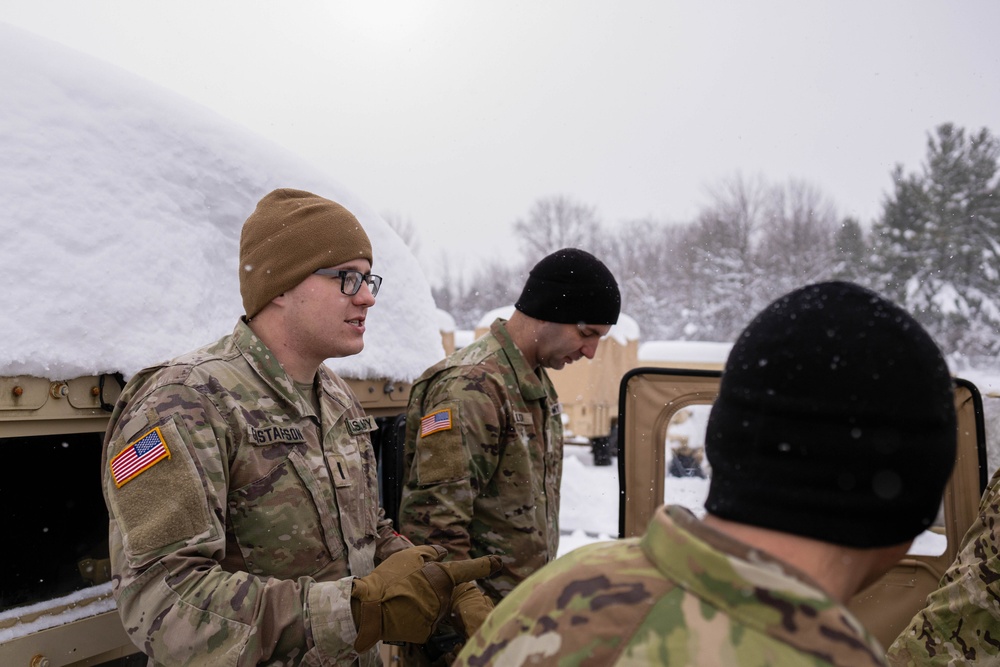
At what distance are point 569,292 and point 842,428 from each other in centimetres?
238

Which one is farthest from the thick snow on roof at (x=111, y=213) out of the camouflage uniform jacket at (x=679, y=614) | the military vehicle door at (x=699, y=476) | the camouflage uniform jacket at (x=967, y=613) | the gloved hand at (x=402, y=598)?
the camouflage uniform jacket at (x=967, y=613)

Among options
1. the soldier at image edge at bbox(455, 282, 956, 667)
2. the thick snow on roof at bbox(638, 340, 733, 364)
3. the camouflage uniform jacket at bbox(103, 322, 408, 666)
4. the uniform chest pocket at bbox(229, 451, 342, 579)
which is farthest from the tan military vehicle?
the thick snow on roof at bbox(638, 340, 733, 364)

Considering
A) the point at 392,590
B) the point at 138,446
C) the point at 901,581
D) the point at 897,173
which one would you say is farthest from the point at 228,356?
the point at 897,173

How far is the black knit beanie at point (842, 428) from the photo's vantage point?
0.88 metres

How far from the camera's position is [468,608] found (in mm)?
2270

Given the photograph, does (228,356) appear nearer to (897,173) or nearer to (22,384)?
(22,384)

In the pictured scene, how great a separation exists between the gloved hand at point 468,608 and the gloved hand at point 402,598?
13 centimetres

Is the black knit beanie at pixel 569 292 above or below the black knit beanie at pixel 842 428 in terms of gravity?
above

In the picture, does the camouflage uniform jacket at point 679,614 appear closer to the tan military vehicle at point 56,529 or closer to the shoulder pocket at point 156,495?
the shoulder pocket at point 156,495

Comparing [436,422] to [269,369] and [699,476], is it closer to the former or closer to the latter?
[269,369]

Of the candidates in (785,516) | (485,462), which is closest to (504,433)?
(485,462)

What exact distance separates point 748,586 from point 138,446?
1508 mm

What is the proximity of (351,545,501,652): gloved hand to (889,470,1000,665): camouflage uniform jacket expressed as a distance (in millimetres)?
1191

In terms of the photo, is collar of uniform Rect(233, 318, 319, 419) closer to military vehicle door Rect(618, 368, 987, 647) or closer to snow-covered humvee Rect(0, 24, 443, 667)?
snow-covered humvee Rect(0, 24, 443, 667)
